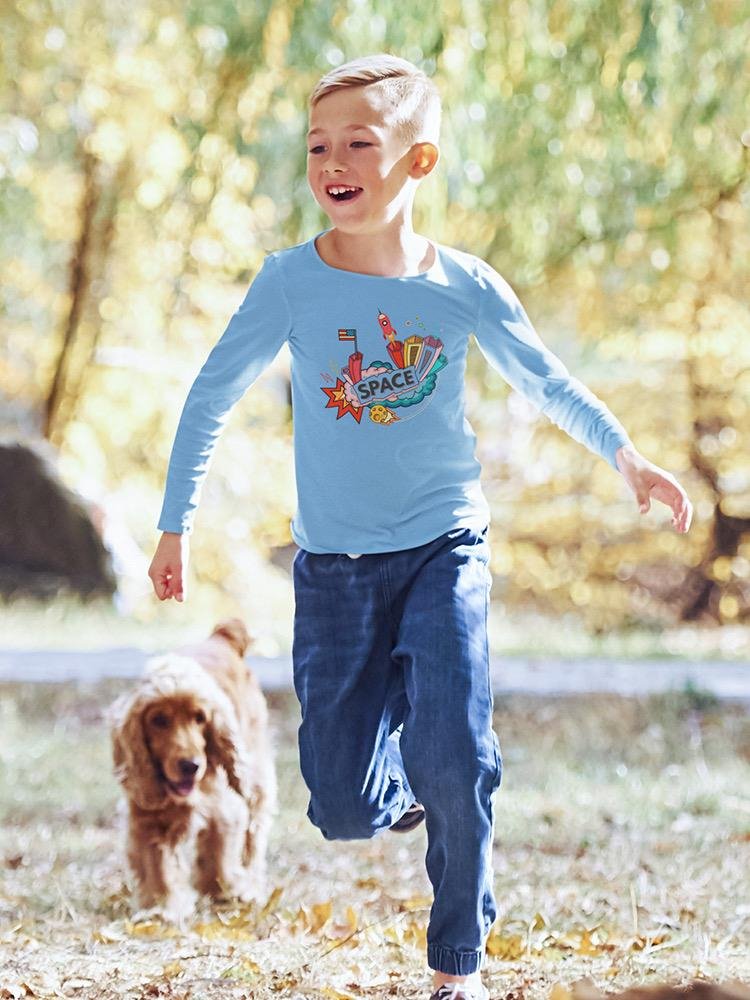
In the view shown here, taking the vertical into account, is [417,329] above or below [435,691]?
above

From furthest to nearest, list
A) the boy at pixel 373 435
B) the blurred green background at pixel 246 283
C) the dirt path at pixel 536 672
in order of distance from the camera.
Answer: the blurred green background at pixel 246 283 < the dirt path at pixel 536 672 < the boy at pixel 373 435

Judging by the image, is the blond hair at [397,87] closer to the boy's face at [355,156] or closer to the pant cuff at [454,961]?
the boy's face at [355,156]

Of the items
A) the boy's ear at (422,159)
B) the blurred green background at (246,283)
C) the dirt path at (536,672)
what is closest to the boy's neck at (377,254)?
the boy's ear at (422,159)

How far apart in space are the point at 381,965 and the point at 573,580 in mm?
6567

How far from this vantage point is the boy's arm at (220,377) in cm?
263

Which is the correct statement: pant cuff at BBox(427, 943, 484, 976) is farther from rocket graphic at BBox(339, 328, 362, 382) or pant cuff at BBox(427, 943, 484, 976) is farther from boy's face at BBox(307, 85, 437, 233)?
boy's face at BBox(307, 85, 437, 233)

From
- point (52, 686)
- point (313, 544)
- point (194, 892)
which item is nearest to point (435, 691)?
point (313, 544)

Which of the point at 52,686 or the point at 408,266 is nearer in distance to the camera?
the point at 408,266

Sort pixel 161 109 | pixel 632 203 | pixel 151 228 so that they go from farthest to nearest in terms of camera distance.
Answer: pixel 151 228 → pixel 161 109 → pixel 632 203

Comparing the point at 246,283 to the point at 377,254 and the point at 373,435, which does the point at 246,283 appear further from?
the point at 373,435

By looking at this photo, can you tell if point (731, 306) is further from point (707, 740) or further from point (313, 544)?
point (313, 544)

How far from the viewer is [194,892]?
3477 mm

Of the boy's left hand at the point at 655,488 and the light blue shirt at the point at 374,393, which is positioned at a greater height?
the light blue shirt at the point at 374,393

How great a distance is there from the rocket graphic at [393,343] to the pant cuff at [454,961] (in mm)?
1045
